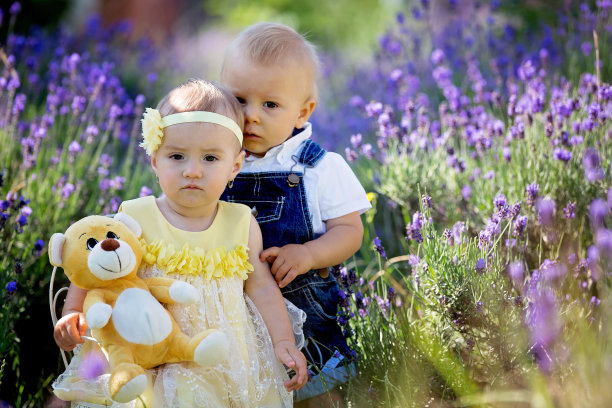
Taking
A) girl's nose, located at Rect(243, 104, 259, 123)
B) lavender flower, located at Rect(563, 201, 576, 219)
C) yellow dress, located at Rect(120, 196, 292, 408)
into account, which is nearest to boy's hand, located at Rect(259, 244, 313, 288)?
yellow dress, located at Rect(120, 196, 292, 408)

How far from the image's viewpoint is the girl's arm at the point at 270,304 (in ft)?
6.48

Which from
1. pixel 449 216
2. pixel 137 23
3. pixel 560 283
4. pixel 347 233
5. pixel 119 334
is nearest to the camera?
pixel 119 334

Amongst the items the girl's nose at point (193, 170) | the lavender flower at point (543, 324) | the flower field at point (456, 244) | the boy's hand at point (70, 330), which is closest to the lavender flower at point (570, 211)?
the flower field at point (456, 244)

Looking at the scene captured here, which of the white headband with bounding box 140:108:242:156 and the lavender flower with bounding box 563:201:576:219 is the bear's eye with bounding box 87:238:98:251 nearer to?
the white headband with bounding box 140:108:242:156

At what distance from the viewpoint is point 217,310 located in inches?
76.3

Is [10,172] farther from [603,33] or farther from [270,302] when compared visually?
[603,33]

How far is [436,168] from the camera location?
2.92 metres

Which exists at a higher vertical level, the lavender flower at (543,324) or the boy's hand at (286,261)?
the boy's hand at (286,261)

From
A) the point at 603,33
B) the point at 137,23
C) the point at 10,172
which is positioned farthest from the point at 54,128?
the point at 137,23

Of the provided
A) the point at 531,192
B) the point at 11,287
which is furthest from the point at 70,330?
the point at 531,192

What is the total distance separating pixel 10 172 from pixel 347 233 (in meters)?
1.68

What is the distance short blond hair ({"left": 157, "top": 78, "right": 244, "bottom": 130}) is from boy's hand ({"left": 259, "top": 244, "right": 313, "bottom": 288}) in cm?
43

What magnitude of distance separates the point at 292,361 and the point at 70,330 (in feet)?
2.10

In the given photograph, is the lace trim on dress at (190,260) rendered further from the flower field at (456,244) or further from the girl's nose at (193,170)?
the flower field at (456,244)
